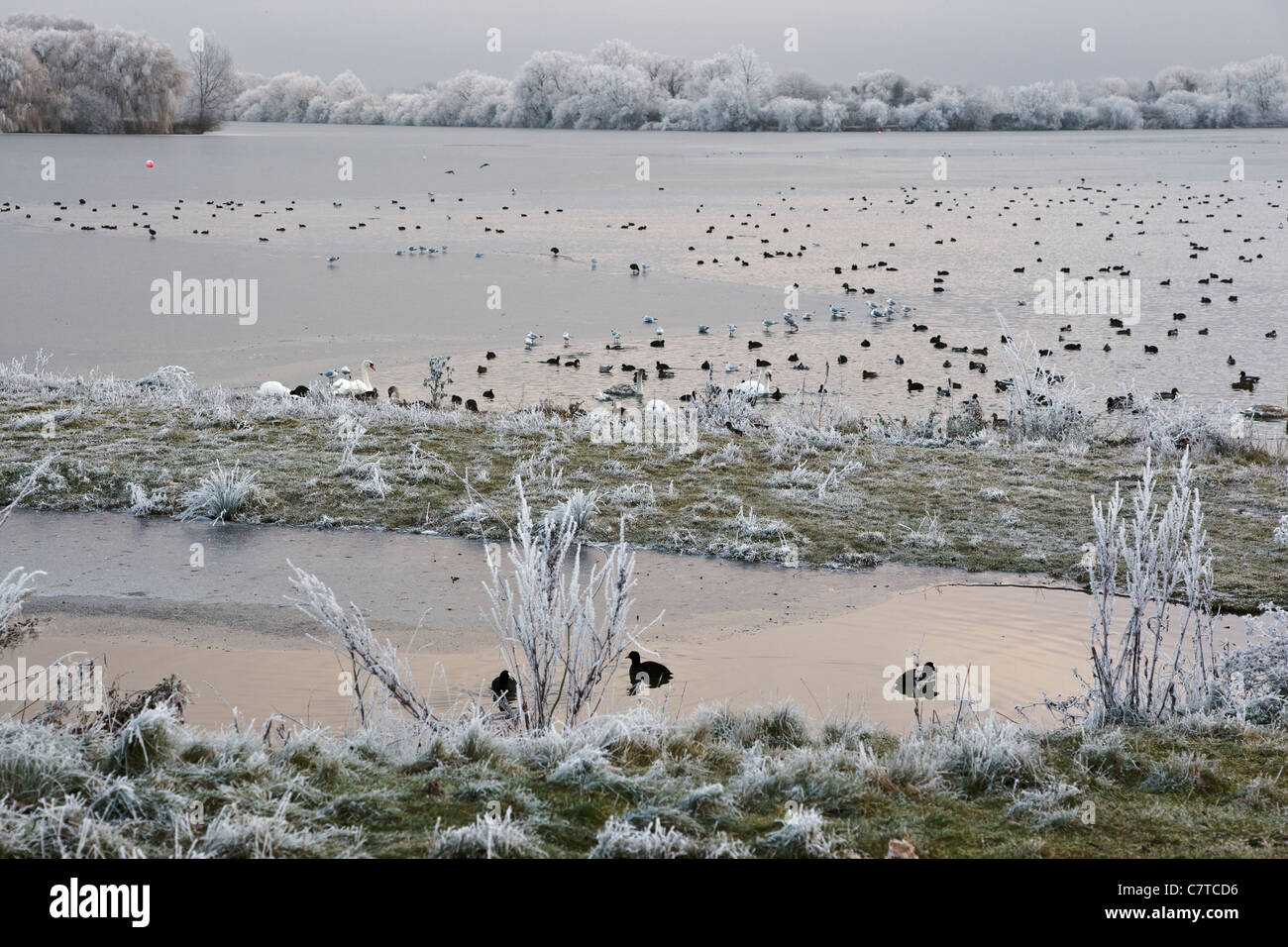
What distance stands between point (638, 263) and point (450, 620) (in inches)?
856

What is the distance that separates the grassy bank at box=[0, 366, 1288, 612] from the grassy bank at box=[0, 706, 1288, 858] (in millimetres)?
3334

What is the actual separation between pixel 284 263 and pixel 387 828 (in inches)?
1028

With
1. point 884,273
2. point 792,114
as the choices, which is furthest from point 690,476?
point 792,114

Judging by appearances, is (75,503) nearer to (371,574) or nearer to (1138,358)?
(371,574)

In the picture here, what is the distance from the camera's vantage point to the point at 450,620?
6.73 meters

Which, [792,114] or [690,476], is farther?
[792,114]

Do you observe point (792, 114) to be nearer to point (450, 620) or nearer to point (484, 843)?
point (450, 620)

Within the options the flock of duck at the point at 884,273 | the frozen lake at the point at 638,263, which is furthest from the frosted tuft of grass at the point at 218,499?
the frozen lake at the point at 638,263

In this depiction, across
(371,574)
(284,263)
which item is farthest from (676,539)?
(284,263)

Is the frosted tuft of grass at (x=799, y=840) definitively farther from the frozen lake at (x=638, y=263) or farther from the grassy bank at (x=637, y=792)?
the frozen lake at (x=638, y=263)

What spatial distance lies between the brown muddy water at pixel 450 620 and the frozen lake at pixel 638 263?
6333mm

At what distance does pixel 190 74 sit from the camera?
9425 centimetres

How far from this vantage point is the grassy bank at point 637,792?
3.42 meters

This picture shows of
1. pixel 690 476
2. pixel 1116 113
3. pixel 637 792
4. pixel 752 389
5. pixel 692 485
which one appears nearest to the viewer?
pixel 637 792
